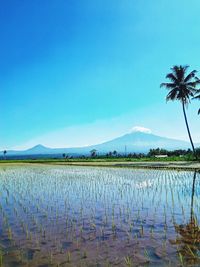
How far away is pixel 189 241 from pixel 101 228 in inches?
78.8

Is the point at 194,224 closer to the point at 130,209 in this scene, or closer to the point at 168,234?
the point at 168,234

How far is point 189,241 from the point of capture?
579 centimetres

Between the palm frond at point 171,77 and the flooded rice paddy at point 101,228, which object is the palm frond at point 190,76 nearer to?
the palm frond at point 171,77

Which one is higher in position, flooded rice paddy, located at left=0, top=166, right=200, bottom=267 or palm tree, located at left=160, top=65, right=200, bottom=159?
palm tree, located at left=160, top=65, right=200, bottom=159

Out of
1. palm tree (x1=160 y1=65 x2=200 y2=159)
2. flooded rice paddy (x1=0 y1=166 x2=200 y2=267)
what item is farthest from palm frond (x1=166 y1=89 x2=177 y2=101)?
flooded rice paddy (x1=0 y1=166 x2=200 y2=267)

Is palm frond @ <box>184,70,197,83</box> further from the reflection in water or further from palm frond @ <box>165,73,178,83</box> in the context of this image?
the reflection in water

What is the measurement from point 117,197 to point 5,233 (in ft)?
16.3

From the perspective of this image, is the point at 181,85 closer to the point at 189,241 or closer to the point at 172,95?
the point at 172,95

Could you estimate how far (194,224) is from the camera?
702 cm

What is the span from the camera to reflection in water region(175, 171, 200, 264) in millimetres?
4970

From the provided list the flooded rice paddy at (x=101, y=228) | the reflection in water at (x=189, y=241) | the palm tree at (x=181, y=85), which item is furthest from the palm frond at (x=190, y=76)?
the reflection in water at (x=189, y=241)

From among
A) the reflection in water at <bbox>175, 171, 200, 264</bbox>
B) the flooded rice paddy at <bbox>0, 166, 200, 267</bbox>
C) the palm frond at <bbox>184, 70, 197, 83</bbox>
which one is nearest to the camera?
the reflection in water at <bbox>175, 171, 200, 264</bbox>

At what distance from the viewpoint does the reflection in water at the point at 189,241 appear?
4.97 m

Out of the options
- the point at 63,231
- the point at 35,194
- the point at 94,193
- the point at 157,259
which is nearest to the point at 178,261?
the point at 157,259
